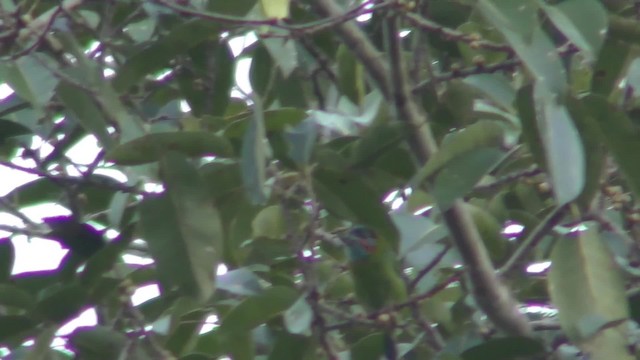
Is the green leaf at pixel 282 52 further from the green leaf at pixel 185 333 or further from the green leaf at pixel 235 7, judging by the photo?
the green leaf at pixel 185 333

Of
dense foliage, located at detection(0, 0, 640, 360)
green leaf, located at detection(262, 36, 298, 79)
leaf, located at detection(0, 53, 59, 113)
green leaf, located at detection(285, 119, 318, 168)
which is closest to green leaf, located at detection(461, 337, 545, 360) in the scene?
dense foliage, located at detection(0, 0, 640, 360)

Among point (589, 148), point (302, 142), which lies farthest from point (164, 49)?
point (589, 148)

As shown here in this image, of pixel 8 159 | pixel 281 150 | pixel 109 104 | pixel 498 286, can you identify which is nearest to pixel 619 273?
pixel 498 286

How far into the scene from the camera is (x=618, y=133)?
0.89m

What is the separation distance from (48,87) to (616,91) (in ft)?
1.82

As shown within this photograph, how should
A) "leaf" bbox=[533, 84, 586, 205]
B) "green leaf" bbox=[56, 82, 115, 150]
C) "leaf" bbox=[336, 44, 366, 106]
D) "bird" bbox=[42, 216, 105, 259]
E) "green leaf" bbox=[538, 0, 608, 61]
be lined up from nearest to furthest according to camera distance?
"leaf" bbox=[533, 84, 586, 205], "green leaf" bbox=[538, 0, 608, 61], "green leaf" bbox=[56, 82, 115, 150], "bird" bbox=[42, 216, 105, 259], "leaf" bbox=[336, 44, 366, 106]

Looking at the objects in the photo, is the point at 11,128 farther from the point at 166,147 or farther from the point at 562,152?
the point at 562,152

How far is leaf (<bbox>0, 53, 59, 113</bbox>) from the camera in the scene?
1.02 metres

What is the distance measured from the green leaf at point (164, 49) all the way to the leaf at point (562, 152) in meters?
0.38

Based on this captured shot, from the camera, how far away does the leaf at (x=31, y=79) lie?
3.34ft

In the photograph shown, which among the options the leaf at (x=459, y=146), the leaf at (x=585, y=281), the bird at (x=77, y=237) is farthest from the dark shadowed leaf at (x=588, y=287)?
the bird at (x=77, y=237)

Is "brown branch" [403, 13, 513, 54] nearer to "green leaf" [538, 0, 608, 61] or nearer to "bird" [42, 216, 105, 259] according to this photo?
"green leaf" [538, 0, 608, 61]

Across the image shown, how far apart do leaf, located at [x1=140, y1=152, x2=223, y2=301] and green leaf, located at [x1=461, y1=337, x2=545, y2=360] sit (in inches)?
10.1

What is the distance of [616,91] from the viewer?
3.57 ft
